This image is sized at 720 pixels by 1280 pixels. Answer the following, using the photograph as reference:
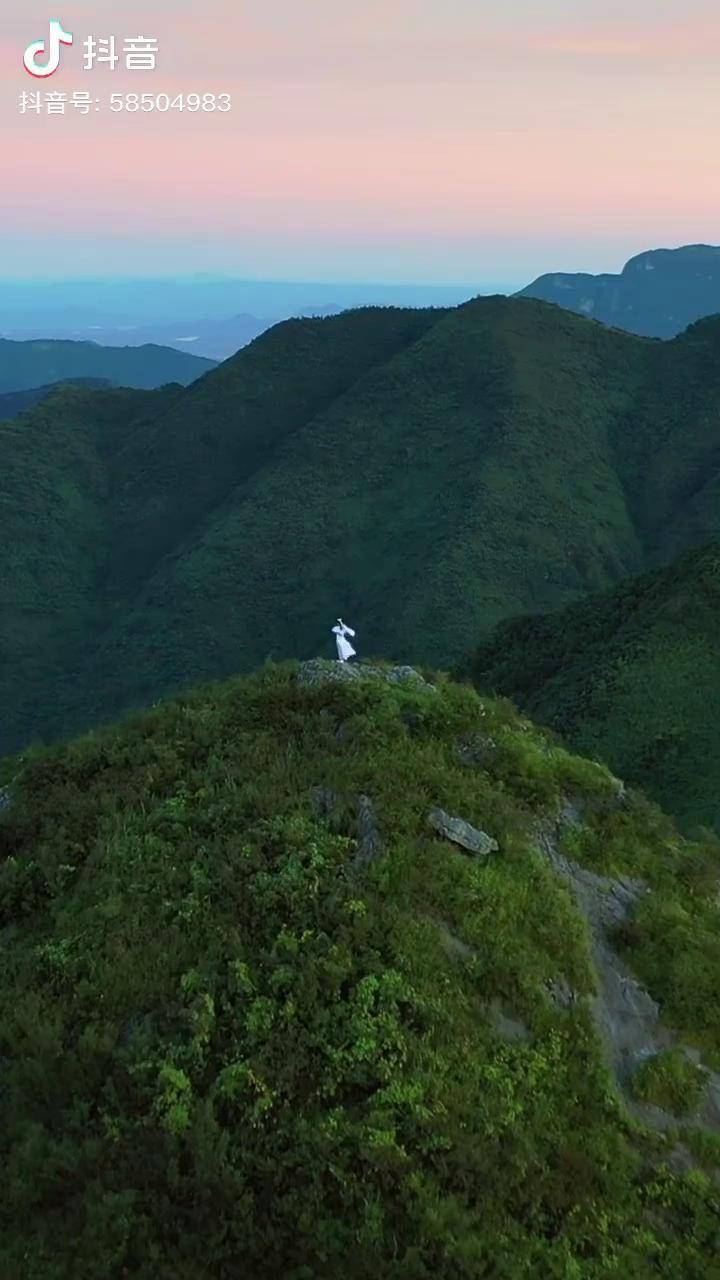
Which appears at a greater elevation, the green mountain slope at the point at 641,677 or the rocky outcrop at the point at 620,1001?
the rocky outcrop at the point at 620,1001

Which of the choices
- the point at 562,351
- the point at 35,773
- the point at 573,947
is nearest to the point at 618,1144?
the point at 573,947

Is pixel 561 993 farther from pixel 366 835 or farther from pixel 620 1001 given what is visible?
pixel 366 835

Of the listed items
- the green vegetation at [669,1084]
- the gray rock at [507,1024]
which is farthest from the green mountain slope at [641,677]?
the gray rock at [507,1024]

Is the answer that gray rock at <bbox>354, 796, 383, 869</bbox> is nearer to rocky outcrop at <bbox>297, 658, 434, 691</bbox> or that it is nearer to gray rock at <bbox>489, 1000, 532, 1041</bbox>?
gray rock at <bbox>489, 1000, 532, 1041</bbox>

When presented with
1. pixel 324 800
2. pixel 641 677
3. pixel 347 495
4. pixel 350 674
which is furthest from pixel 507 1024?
pixel 347 495

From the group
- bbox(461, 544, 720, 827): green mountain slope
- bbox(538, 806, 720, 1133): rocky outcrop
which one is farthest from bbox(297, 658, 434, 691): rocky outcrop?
bbox(461, 544, 720, 827): green mountain slope

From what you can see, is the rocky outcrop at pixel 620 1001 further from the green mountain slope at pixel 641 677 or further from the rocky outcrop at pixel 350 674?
the green mountain slope at pixel 641 677
